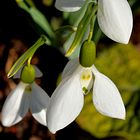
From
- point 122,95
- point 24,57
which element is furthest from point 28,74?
point 122,95

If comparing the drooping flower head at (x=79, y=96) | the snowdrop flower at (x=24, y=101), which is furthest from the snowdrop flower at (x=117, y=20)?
the snowdrop flower at (x=24, y=101)

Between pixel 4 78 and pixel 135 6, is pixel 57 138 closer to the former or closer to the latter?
pixel 4 78

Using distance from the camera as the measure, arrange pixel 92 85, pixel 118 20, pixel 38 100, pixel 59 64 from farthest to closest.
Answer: pixel 59 64
pixel 38 100
pixel 92 85
pixel 118 20

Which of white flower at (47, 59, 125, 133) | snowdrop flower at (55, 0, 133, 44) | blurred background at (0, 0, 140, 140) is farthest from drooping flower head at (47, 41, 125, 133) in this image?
blurred background at (0, 0, 140, 140)

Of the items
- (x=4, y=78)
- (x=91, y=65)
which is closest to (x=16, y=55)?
(x=4, y=78)

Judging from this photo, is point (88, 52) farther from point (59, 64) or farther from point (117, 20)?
point (59, 64)

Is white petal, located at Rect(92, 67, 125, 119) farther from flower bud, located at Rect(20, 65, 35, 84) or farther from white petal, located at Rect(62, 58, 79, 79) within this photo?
flower bud, located at Rect(20, 65, 35, 84)
